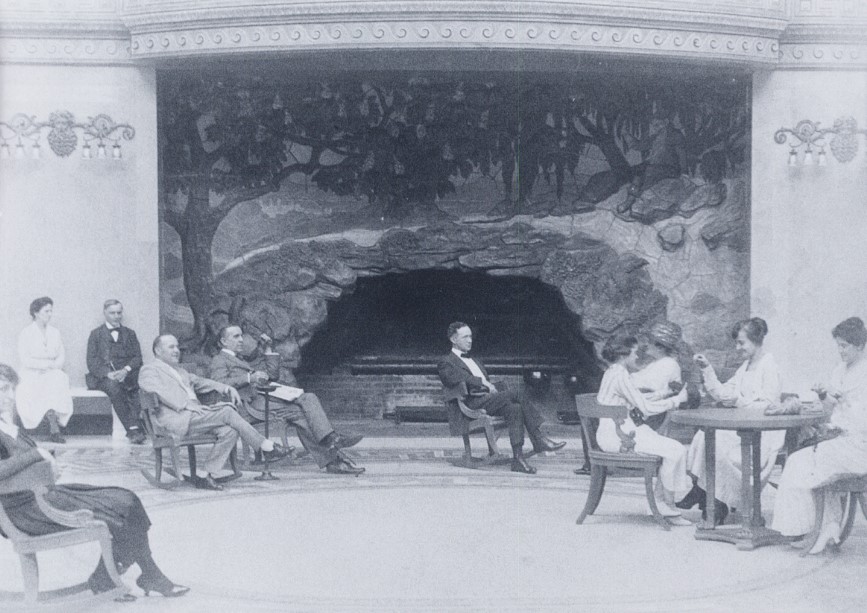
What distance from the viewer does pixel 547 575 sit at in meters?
6.71

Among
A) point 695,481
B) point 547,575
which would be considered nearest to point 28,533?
point 547,575

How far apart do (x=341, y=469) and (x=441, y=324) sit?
454 centimetres

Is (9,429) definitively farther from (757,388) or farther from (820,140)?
(820,140)

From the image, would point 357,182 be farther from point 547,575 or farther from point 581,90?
point 547,575

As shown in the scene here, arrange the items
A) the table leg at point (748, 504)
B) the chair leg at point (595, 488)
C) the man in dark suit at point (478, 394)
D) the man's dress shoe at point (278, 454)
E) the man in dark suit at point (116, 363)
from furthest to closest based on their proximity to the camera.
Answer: the man in dark suit at point (116, 363) → the man in dark suit at point (478, 394) → the man's dress shoe at point (278, 454) → the chair leg at point (595, 488) → the table leg at point (748, 504)

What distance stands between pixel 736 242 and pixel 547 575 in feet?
25.2

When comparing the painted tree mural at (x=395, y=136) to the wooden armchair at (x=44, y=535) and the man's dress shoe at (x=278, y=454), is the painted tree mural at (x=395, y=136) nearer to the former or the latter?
the man's dress shoe at (x=278, y=454)

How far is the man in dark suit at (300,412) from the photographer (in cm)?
1019

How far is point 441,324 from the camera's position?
14500mm

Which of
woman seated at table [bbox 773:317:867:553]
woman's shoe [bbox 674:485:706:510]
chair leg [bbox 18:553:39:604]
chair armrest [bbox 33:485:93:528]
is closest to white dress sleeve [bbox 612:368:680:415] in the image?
woman's shoe [bbox 674:485:706:510]

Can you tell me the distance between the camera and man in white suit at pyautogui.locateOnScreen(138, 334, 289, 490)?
30.8 ft

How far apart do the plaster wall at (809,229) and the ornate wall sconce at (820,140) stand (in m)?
0.06

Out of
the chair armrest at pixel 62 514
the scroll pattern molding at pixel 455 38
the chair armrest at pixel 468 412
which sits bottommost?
the chair armrest at pixel 468 412

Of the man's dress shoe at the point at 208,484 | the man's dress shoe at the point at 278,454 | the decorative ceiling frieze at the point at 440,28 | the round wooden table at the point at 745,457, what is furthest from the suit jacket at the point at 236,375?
the round wooden table at the point at 745,457
